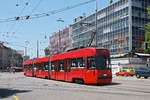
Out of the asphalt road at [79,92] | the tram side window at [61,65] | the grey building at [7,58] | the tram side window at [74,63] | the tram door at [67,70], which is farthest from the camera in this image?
the grey building at [7,58]

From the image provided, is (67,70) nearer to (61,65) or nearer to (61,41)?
(61,65)

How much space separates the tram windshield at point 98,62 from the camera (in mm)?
17375

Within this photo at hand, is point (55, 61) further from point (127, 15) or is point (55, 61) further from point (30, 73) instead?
point (127, 15)

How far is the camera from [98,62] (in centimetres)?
1742

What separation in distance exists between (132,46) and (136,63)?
9906 millimetres

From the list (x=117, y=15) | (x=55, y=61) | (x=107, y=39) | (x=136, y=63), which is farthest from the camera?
(x=107, y=39)

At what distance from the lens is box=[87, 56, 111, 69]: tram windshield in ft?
57.0

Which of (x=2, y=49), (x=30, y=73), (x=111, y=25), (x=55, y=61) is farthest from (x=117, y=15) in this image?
(x=2, y=49)

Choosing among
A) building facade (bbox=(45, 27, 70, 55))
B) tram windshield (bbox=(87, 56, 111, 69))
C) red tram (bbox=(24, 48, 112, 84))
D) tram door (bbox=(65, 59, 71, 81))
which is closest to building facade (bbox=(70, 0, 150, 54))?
building facade (bbox=(45, 27, 70, 55))

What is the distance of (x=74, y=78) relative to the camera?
66.3ft

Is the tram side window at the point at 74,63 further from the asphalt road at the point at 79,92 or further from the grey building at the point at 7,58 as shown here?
the grey building at the point at 7,58

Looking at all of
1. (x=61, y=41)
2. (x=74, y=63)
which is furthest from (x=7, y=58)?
(x=74, y=63)

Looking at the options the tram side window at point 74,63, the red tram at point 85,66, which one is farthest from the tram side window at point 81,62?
the tram side window at point 74,63

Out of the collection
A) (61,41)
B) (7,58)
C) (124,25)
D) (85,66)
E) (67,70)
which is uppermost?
(61,41)
